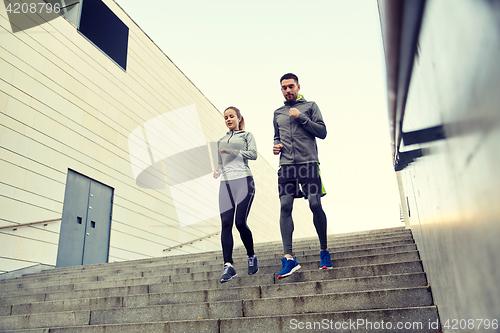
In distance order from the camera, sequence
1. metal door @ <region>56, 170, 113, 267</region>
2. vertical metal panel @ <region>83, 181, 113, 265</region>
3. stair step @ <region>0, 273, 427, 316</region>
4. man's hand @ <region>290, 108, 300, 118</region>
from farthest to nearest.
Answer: vertical metal panel @ <region>83, 181, 113, 265</region> → metal door @ <region>56, 170, 113, 267</region> → man's hand @ <region>290, 108, 300, 118</region> → stair step @ <region>0, 273, 427, 316</region>

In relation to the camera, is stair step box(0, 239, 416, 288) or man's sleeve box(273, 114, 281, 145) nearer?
man's sleeve box(273, 114, 281, 145)

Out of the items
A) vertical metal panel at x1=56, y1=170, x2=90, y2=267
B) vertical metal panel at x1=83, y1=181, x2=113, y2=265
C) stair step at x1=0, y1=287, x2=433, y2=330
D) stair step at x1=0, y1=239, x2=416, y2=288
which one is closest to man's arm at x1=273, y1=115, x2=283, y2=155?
stair step at x1=0, y1=239, x2=416, y2=288

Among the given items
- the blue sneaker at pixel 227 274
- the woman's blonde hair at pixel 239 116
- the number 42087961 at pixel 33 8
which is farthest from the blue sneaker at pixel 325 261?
the number 42087961 at pixel 33 8

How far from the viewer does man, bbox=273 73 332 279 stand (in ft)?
10.9

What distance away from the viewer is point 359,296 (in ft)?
8.68

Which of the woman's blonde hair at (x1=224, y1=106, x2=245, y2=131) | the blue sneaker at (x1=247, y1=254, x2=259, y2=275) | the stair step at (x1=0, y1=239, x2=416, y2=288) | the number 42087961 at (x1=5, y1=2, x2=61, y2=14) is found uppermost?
the number 42087961 at (x1=5, y1=2, x2=61, y2=14)

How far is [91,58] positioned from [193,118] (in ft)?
16.5

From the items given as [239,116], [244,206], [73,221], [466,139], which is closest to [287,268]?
[244,206]

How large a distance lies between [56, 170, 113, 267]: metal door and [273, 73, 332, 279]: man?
6.52 metres

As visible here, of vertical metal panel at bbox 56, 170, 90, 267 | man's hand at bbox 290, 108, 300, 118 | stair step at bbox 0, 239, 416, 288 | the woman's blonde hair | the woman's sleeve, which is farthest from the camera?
vertical metal panel at bbox 56, 170, 90, 267

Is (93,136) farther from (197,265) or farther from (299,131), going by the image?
(299,131)

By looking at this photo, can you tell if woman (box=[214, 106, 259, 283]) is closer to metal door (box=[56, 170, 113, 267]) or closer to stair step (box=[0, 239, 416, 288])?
stair step (box=[0, 239, 416, 288])

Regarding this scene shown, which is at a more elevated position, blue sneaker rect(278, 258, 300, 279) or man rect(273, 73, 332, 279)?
man rect(273, 73, 332, 279)

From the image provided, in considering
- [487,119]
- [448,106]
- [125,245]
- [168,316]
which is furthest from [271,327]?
[125,245]
